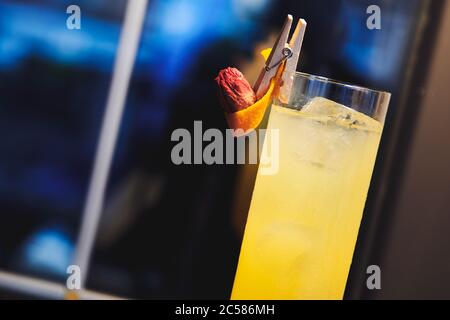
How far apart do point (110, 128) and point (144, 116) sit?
0.18m

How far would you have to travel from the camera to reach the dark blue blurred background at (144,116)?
8.55ft

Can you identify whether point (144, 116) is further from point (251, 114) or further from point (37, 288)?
point (251, 114)

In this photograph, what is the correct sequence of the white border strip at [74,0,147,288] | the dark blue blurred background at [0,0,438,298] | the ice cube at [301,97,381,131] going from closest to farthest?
the ice cube at [301,97,381,131] < the dark blue blurred background at [0,0,438,298] < the white border strip at [74,0,147,288]

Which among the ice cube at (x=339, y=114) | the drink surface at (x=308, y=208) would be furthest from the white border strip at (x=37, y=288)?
the ice cube at (x=339, y=114)

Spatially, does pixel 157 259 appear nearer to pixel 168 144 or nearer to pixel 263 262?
pixel 168 144

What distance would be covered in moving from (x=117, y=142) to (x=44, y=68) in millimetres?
507

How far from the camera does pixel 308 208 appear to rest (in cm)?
102

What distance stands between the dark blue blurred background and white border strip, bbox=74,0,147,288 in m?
0.03

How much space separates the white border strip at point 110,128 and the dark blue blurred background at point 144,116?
1.3 inches

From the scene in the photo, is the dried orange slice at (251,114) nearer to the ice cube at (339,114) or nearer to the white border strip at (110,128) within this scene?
the ice cube at (339,114)

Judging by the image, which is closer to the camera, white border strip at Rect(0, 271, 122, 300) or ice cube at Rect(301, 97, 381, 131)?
ice cube at Rect(301, 97, 381, 131)

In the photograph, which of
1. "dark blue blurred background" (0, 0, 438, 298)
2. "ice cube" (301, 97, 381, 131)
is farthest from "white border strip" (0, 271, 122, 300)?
"ice cube" (301, 97, 381, 131)

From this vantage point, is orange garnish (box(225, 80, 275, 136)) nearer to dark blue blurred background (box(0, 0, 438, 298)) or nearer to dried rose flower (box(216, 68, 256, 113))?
dried rose flower (box(216, 68, 256, 113))

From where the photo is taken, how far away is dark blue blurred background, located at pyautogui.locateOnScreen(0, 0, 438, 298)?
261 cm
